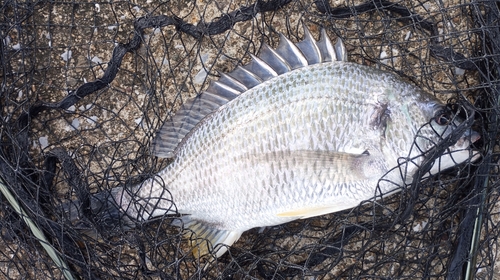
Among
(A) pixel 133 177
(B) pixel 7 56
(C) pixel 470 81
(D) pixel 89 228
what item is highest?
(C) pixel 470 81

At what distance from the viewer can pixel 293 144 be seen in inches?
80.6

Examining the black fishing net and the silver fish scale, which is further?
the black fishing net

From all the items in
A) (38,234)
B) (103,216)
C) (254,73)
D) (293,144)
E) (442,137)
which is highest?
(254,73)

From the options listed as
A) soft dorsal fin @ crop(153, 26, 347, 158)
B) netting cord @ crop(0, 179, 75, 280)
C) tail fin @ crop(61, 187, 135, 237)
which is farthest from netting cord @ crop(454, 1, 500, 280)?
netting cord @ crop(0, 179, 75, 280)

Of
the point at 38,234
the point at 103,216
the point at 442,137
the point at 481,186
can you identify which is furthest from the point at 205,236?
the point at 481,186

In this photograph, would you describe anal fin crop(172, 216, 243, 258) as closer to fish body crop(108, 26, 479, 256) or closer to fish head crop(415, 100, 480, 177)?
fish body crop(108, 26, 479, 256)

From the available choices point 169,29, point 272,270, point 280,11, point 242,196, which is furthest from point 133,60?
point 272,270

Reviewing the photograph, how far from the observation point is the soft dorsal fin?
215 cm

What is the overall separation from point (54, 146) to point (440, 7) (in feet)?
6.48

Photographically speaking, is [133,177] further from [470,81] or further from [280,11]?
[470,81]

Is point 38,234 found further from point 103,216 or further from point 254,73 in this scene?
point 254,73

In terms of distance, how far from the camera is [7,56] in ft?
8.12

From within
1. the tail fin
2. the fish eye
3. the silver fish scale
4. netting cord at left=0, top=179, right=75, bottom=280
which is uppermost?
the fish eye

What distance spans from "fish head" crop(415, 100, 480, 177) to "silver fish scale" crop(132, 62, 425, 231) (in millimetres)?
42
